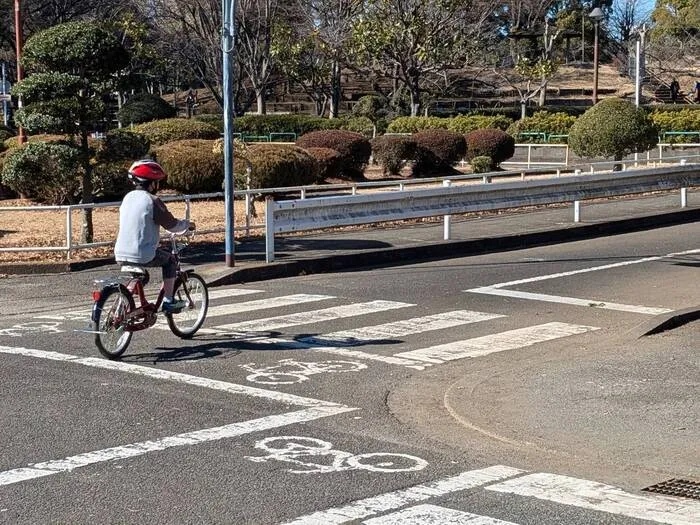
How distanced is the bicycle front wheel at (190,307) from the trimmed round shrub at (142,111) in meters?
40.2

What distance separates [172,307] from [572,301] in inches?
199

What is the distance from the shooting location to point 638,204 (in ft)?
81.3

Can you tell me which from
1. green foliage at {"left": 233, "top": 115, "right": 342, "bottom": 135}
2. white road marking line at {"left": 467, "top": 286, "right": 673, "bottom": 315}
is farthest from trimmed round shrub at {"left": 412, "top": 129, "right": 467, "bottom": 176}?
white road marking line at {"left": 467, "top": 286, "right": 673, "bottom": 315}

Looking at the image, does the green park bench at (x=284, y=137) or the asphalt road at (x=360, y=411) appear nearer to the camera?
the asphalt road at (x=360, y=411)

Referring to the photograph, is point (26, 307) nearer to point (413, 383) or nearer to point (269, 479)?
→ point (413, 383)

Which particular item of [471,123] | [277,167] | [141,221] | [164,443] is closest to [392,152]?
[277,167]

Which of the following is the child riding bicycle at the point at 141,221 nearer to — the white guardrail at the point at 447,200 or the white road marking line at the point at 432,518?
the white road marking line at the point at 432,518

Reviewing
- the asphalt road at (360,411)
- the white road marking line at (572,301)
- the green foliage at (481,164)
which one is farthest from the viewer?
the green foliage at (481,164)

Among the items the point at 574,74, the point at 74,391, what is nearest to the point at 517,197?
the point at 74,391

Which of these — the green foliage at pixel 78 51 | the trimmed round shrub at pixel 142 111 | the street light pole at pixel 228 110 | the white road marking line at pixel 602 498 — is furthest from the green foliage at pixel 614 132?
the white road marking line at pixel 602 498

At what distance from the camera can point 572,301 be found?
1347cm

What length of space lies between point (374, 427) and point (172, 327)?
357cm

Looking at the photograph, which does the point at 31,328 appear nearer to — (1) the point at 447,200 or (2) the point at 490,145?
(1) the point at 447,200

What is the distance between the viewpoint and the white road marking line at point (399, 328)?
36.5ft
